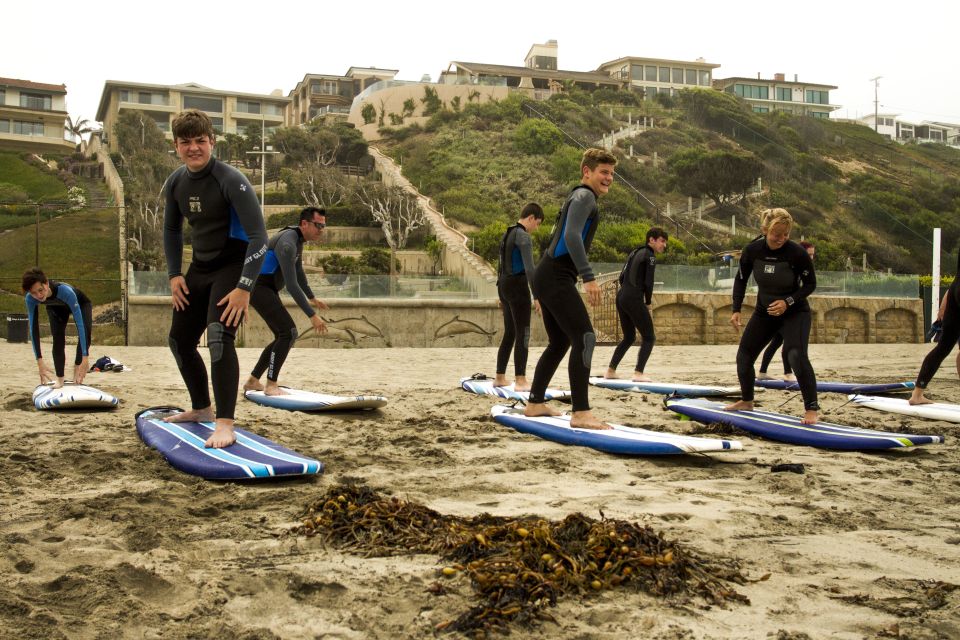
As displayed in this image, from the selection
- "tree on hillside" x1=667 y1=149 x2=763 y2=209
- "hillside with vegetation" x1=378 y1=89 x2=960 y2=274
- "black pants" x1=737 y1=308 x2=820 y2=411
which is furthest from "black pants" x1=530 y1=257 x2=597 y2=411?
"tree on hillside" x1=667 y1=149 x2=763 y2=209

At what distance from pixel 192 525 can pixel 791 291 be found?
525cm

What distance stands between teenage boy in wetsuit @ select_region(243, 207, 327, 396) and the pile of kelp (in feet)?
13.3

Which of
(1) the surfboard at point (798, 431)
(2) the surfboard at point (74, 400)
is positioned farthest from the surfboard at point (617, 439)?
(2) the surfboard at point (74, 400)

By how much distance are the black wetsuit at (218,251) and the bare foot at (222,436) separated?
56 millimetres

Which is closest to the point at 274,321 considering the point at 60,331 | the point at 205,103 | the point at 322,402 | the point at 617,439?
the point at 322,402

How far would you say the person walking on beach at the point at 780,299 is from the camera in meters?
6.67

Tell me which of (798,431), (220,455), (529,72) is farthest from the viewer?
(529,72)

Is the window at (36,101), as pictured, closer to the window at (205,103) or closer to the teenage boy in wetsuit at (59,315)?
the window at (205,103)

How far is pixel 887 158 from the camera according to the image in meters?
82.8

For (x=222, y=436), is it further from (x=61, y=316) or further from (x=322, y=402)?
(x=61, y=316)

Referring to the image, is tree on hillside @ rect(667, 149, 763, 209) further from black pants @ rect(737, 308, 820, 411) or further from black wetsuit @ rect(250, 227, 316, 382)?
black wetsuit @ rect(250, 227, 316, 382)

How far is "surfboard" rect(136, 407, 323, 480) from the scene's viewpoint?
4137mm

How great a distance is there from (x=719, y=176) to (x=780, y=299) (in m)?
56.6

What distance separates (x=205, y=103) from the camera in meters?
77.4
